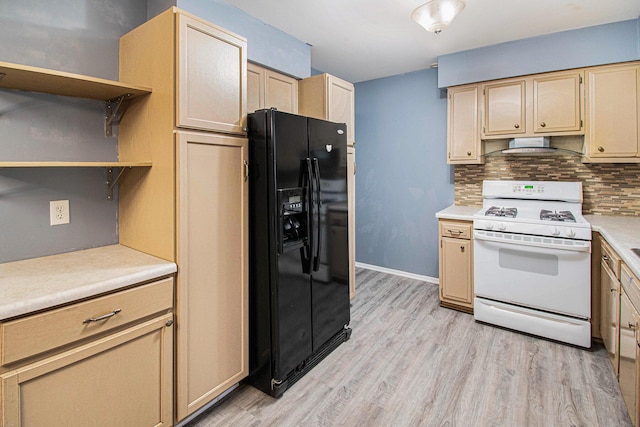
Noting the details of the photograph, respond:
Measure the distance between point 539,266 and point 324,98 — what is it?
88.1 inches

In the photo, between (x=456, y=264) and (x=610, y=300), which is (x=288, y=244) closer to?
(x=456, y=264)

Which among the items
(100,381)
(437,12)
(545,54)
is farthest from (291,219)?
(545,54)

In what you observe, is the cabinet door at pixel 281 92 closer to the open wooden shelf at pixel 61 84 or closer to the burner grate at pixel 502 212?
the open wooden shelf at pixel 61 84

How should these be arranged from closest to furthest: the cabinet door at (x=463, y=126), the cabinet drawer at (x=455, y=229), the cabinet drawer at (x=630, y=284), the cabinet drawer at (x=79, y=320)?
the cabinet drawer at (x=79, y=320)
the cabinet drawer at (x=630, y=284)
the cabinet drawer at (x=455, y=229)
the cabinet door at (x=463, y=126)

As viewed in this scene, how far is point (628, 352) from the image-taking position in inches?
68.6

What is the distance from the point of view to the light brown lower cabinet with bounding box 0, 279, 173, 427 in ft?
3.91

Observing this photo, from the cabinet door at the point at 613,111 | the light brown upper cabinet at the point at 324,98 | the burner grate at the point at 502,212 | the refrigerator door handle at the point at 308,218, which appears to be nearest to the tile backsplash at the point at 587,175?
the cabinet door at the point at 613,111

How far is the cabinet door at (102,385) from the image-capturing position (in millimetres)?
1199

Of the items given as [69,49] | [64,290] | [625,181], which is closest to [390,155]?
[625,181]

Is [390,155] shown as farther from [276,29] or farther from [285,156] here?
[285,156]

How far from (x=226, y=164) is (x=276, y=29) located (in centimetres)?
154

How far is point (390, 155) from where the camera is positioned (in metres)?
4.25

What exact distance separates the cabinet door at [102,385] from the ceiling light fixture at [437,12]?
7.83 feet

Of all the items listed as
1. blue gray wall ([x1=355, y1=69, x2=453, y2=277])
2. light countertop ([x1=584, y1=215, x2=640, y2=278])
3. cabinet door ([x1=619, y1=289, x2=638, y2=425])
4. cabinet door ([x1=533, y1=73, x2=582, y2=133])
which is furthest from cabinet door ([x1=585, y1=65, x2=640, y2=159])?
cabinet door ([x1=619, y1=289, x2=638, y2=425])
